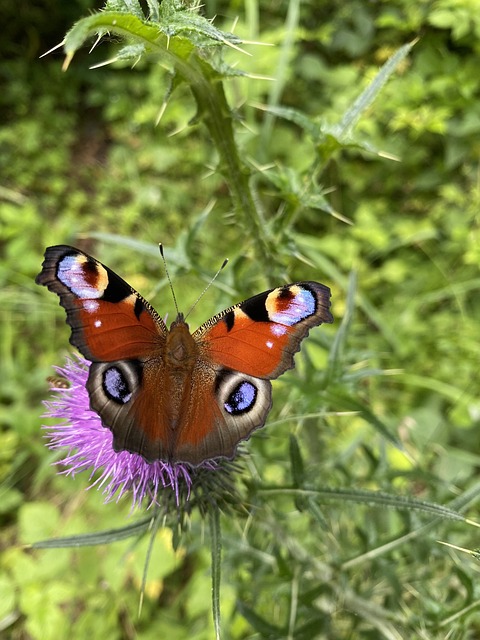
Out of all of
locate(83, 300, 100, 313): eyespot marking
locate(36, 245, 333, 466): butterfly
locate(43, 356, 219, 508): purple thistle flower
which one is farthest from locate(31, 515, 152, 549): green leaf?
locate(83, 300, 100, 313): eyespot marking

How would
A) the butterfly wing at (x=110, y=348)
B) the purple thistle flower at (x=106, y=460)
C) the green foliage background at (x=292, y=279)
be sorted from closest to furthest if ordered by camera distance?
the butterfly wing at (x=110, y=348) < the purple thistle flower at (x=106, y=460) < the green foliage background at (x=292, y=279)

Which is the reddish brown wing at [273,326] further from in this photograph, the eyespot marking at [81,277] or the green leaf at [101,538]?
the green leaf at [101,538]

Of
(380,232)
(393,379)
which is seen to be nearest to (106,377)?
(393,379)

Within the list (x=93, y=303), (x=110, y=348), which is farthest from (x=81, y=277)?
(x=110, y=348)

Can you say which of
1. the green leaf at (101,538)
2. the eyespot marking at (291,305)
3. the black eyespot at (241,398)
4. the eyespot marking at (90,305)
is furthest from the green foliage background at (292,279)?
the eyespot marking at (90,305)

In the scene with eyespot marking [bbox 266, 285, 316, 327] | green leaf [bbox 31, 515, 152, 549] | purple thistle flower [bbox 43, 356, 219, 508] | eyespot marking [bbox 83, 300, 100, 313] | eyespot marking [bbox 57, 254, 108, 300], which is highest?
eyespot marking [bbox 57, 254, 108, 300]

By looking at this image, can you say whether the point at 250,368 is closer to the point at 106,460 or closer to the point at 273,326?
the point at 273,326

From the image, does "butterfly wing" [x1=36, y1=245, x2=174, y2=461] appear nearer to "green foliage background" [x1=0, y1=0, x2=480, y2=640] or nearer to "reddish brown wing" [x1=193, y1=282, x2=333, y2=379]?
"reddish brown wing" [x1=193, y1=282, x2=333, y2=379]

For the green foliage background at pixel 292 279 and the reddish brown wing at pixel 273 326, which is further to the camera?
the green foliage background at pixel 292 279

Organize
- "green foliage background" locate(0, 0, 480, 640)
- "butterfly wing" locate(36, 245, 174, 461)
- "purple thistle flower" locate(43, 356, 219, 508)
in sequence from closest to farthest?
1. "butterfly wing" locate(36, 245, 174, 461)
2. "purple thistle flower" locate(43, 356, 219, 508)
3. "green foliage background" locate(0, 0, 480, 640)
